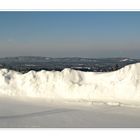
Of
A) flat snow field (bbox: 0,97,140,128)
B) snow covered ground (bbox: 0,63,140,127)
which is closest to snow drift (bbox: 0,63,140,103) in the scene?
snow covered ground (bbox: 0,63,140,127)

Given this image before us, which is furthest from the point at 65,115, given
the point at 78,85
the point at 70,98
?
the point at 78,85

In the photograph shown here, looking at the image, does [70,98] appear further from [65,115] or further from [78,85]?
[65,115]

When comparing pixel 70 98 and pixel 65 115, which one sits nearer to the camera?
pixel 65 115

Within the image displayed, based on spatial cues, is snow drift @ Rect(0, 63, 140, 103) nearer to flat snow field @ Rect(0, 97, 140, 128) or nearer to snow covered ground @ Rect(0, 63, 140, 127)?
snow covered ground @ Rect(0, 63, 140, 127)

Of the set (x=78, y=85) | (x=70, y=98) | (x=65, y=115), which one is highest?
(x=78, y=85)

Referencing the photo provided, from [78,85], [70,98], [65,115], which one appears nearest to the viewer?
[65,115]

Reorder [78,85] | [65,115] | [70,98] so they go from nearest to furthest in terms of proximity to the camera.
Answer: [65,115] < [70,98] < [78,85]

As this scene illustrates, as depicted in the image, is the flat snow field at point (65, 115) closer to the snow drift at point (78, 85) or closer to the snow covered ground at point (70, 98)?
the snow covered ground at point (70, 98)
